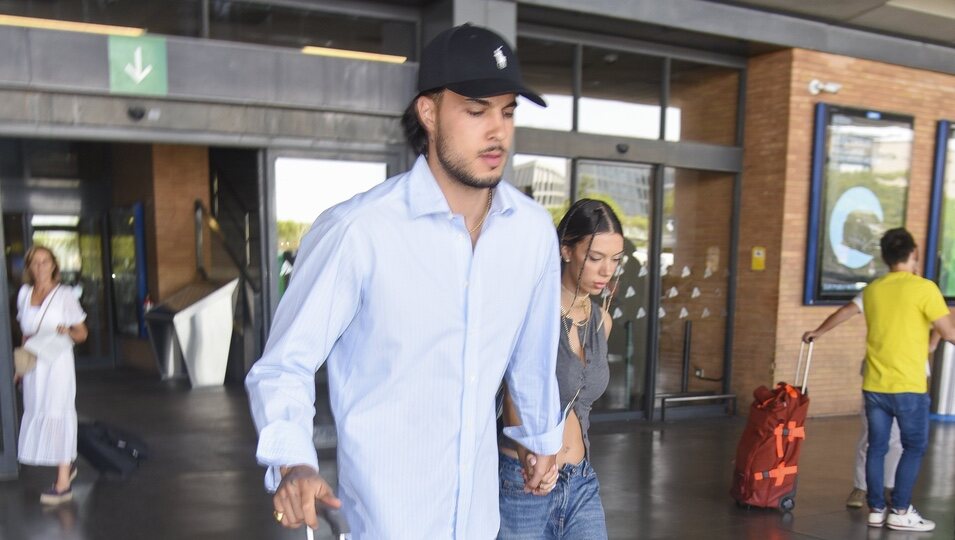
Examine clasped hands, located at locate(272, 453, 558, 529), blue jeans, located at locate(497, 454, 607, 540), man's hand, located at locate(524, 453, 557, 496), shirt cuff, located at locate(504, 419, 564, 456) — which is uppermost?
clasped hands, located at locate(272, 453, 558, 529)

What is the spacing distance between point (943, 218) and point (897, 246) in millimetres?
5529

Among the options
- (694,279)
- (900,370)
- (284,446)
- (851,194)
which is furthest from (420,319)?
(851,194)

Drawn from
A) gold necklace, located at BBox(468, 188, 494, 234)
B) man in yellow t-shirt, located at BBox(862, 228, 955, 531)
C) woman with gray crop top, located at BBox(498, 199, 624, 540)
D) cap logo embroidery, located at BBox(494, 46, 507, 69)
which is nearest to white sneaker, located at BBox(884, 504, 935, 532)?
man in yellow t-shirt, located at BBox(862, 228, 955, 531)

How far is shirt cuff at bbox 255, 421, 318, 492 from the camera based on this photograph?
4.63 feet

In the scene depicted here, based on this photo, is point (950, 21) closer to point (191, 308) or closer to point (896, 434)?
Answer: point (896, 434)

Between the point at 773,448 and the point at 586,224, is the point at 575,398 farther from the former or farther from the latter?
the point at 773,448

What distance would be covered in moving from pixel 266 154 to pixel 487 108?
4923 mm

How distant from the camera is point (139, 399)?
29.3ft

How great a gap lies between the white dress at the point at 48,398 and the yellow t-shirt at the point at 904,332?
18.0 feet

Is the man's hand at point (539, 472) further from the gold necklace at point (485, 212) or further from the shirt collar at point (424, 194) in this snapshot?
the shirt collar at point (424, 194)

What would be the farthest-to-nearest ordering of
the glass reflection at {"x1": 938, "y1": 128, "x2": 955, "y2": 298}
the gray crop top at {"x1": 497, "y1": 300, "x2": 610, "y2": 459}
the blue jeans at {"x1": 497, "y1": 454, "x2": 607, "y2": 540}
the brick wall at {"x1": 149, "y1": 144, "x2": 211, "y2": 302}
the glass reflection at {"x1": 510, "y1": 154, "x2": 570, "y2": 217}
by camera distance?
the brick wall at {"x1": 149, "y1": 144, "x2": 211, "y2": 302}, the glass reflection at {"x1": 938, "y1": 128, "x2": 955, "y2": 298}, the glass reflection at {"x1": 510, "y1": 154, "x2": 570, "y2": 217}, the gray crop top at {"x1": 497, "y1": 300, "x2": 610, "y2": 459}, the blue jeans at {"x1": 497, "y1": 454, "x2": 607, "y2": 540}

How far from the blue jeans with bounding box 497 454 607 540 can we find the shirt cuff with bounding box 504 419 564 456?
338 mm

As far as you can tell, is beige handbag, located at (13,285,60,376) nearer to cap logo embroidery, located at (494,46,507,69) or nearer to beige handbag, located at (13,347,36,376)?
beige handbag, located at (13,347,36,376)

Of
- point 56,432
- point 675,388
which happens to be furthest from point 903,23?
point 56,432
